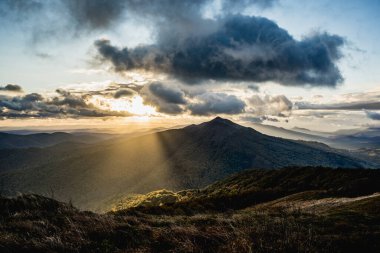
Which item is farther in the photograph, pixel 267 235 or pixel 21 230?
pixel 21 230

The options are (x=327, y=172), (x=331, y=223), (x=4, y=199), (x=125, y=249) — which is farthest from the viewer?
(x=327, y=172)

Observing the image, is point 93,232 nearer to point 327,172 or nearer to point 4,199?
point 4,199

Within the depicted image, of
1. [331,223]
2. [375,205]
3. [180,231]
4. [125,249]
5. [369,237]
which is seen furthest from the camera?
[375,205]

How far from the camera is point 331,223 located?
15922 mm

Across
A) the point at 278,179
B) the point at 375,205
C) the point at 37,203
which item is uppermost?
the point at 37,203

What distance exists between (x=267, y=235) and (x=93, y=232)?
608 centimetres

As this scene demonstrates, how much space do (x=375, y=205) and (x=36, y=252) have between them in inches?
880

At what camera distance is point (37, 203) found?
16.7m

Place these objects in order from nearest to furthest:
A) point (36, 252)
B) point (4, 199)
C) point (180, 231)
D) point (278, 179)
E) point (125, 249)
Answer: point (36, 252), point (125, 249), point (180, 231), point (4, 199), point (278, 179)

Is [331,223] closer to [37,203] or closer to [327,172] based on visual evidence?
[37,203]

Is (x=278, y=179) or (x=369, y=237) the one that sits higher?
(x=369, y=237)

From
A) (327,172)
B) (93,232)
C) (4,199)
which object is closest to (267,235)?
(93,232)

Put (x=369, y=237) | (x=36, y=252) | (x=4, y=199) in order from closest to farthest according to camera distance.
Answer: (x=36, y=252) < (x=369, y=237) < (x=4, y=199)

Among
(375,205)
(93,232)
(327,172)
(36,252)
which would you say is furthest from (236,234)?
(327,172)
